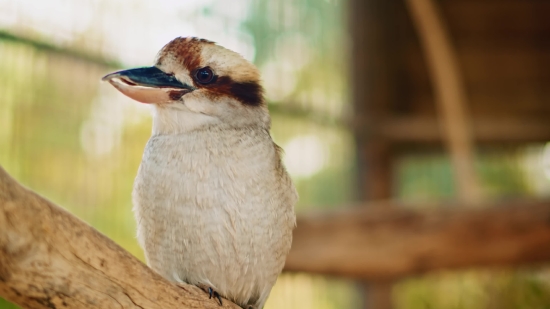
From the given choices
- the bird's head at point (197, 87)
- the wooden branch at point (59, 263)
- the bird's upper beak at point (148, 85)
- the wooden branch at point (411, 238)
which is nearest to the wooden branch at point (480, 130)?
the wooden branch at point (411, 238)

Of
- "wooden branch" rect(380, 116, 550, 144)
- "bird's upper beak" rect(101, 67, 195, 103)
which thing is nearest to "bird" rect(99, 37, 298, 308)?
"bird's upper beak" rect(101, 67, 195, 103)

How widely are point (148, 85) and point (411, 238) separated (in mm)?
1646

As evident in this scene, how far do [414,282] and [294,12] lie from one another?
1509 mm

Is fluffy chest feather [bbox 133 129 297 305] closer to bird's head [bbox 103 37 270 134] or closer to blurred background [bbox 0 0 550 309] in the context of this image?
bird's head [bbox 103 37 270 134]

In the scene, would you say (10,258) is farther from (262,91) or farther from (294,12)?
(294,12)

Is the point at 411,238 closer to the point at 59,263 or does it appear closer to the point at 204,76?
the point at 204,76

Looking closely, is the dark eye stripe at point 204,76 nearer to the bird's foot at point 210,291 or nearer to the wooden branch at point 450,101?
the bird's foot at point 210,291

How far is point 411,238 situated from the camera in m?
2.46

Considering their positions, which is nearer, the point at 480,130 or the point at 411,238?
the point at 411,238

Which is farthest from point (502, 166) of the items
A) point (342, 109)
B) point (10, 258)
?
point (10, 258)

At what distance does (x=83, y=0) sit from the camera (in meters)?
1.90

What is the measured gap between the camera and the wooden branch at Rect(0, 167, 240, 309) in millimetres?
730

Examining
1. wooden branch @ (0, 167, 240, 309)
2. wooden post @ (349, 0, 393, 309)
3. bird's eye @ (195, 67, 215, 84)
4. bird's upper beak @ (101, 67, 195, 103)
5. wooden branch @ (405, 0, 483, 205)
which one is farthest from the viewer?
wooden post @ (349, 0, 393, 309)

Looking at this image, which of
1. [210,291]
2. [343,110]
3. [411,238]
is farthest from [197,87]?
[343,110]
